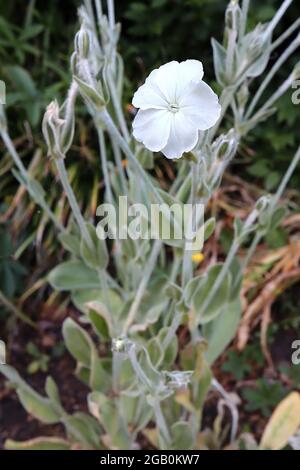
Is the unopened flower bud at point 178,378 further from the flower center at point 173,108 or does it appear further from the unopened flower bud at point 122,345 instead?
the flower center at point 173,108

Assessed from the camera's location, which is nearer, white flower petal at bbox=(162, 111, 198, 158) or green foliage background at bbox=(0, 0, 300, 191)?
white flower petal at bbox=(162, 111, 198, 158)

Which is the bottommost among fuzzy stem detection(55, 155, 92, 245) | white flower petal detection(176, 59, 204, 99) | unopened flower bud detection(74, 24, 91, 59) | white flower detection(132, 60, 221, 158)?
fuzzy stem detection(55, 155, 92, 245)

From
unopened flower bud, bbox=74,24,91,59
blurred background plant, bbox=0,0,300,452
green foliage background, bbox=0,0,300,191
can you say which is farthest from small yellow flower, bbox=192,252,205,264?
unopened flower bud, bbox=74,24,91,59

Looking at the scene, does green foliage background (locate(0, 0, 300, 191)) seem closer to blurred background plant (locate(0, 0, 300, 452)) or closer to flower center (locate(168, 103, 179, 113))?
blurred background plant (locate(0, 0, 300, 452))

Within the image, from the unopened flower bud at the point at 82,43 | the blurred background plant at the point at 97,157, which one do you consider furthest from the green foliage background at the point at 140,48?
the unopened flower bud at the point at 82,43

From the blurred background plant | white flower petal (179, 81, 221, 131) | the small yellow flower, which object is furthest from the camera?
the blurred background plant

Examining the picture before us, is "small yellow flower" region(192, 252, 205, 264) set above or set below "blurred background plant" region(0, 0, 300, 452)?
below

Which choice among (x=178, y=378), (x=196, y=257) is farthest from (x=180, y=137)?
(x=196, y=257)

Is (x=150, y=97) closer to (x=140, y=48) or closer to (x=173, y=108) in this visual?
(x=173, y=108)
